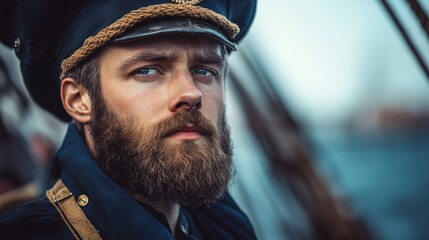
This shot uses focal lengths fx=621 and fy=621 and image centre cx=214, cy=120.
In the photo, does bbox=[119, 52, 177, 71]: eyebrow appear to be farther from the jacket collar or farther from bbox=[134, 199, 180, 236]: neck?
bbox=[134, 199, 180, 236]: neck

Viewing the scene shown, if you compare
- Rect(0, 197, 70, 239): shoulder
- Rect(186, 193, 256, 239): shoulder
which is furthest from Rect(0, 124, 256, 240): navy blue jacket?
Rect(186, 193, 256, 239): shoulder

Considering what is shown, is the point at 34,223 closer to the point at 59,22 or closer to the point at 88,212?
the point at 88,212

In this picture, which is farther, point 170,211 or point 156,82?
point 170,211

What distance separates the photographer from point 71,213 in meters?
2.40

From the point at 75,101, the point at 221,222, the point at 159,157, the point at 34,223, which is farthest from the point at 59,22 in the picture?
the point at 221,222

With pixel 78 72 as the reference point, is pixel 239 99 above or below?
below

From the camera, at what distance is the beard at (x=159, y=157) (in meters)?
2.48

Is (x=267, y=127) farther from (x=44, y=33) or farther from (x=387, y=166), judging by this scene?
(x=387, y=166)

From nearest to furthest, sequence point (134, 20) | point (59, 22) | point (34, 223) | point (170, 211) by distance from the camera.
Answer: point (34, 223), point (134, 20), point (59, 22), point (170, 211)

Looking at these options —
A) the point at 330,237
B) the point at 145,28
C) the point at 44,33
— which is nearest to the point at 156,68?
the point at 145,28

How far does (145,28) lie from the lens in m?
2.47

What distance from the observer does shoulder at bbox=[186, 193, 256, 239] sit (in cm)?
295

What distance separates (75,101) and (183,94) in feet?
1.77

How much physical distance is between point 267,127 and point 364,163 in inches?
1750
